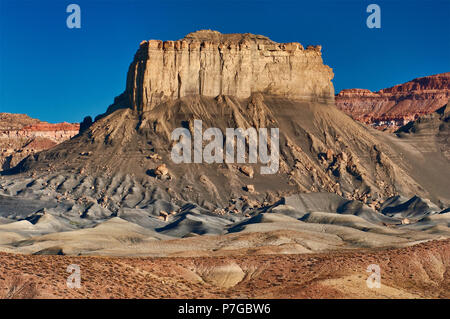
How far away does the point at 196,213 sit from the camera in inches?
4259

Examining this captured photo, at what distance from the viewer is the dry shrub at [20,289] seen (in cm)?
3906

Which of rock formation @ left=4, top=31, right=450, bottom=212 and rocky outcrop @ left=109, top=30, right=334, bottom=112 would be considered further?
rocky outcrop @ left=109, top=30, right=334, bottom=112

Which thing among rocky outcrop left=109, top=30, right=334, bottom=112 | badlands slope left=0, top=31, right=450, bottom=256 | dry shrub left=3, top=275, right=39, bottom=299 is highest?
rocky outcrop left=109, top=30, right=334, bottom=112

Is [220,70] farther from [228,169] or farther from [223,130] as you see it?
[228,169]

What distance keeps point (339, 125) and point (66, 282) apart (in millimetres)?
105864

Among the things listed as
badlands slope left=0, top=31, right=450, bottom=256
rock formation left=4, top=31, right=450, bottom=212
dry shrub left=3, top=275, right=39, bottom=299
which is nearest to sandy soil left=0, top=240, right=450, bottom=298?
dry shrub left=3, top=275, right=39, bottom=299

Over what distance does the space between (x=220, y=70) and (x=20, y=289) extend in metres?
104

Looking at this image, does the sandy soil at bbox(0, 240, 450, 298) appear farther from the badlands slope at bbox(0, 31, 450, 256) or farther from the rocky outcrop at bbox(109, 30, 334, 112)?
the rocky outcrop at bbox(109, 30, 334, 112)

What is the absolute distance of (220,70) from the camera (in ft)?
461

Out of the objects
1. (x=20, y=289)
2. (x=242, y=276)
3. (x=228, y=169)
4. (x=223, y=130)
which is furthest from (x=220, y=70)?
(x=20, y=289)

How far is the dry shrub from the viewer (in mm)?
39062

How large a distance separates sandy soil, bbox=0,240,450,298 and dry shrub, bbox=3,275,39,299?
182mm

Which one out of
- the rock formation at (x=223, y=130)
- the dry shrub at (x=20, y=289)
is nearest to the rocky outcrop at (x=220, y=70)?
the rock formation at (x=223, y=130)
